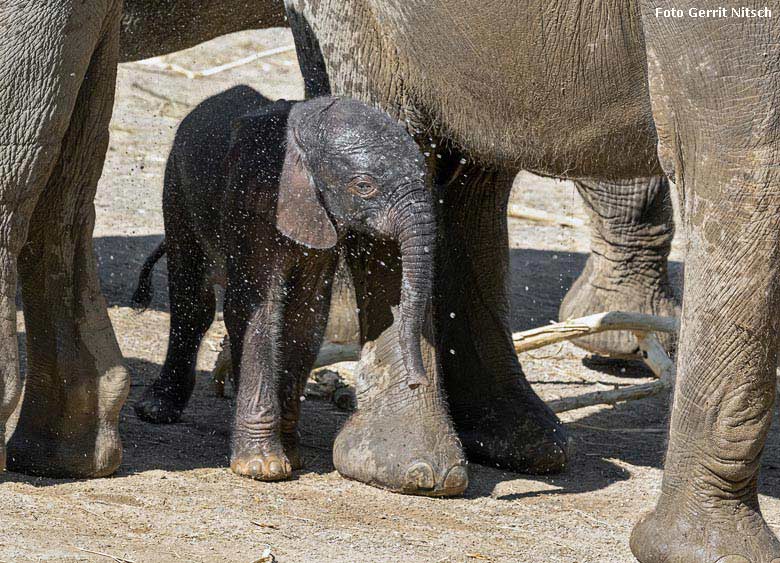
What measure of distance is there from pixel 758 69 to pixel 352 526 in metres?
1.43

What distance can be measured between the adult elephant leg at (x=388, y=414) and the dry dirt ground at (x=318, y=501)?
0.18ft

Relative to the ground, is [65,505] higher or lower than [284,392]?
lower

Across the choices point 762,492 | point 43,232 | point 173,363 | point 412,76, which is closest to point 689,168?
point 412,76

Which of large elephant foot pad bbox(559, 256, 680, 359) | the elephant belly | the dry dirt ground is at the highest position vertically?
the elephant belly

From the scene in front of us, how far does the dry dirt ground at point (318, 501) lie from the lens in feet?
11.4

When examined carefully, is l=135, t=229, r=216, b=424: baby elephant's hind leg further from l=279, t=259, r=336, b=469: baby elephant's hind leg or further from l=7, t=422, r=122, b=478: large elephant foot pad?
l=7, t=422, r=122, b=478: large elephant foot pad

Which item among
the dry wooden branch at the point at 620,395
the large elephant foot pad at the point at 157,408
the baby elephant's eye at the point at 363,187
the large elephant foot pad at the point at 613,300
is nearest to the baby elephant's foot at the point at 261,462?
the large elephant foot pad at the point at 157,408

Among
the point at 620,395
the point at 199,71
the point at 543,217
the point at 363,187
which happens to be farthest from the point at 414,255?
the point at 199,71

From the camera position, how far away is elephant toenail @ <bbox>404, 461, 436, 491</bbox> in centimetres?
406

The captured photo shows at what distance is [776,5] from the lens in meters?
3.33

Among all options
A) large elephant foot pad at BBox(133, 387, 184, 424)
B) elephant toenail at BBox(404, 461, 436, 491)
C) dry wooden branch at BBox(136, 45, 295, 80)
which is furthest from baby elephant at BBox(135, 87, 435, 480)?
dry wooden branch at BBox(136, 45, 295, 80)

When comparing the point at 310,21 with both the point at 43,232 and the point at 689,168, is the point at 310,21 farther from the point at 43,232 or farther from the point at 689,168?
the point at 689,168

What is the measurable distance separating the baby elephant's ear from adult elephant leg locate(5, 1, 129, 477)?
1.60 ft

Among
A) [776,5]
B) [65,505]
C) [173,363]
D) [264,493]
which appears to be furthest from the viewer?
[173,363]
